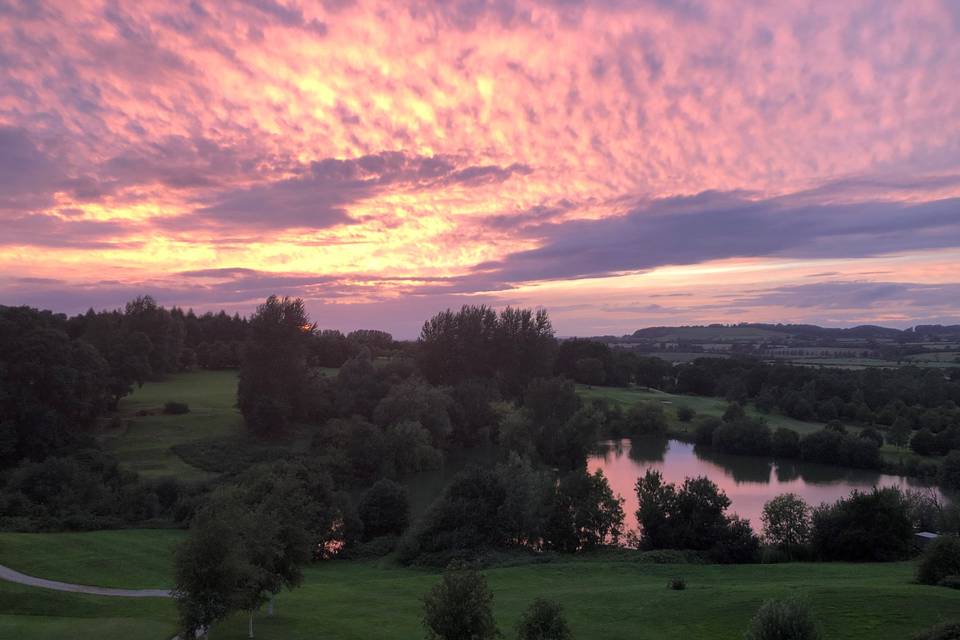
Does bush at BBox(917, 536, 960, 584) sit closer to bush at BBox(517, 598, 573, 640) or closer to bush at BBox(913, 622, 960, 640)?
bush at BBox(913, 622, 960, 640)

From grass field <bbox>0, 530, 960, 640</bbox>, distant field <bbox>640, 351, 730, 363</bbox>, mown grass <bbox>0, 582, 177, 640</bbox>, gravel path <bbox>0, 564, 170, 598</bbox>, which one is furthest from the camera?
distant field <bbox>640, 351, 730, 363</bbox>

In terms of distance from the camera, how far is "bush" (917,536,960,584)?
18922 millimetres

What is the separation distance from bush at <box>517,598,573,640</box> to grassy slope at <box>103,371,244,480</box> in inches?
1233

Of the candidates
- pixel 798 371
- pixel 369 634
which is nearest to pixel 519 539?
pixel 369 634

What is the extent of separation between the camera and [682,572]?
78.2ft

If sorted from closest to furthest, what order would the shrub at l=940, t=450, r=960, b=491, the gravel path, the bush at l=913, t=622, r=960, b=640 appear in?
the bush at l=913, t=622, r=960, b=640 < the gravel path < the shrub at l=940, t=450, r=960, b=491

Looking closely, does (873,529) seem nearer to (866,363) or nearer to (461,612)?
(461,612)

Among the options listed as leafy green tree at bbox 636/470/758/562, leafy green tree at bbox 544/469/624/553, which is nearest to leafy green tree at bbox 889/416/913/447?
leafy green tree at bbox 636/470/758/562

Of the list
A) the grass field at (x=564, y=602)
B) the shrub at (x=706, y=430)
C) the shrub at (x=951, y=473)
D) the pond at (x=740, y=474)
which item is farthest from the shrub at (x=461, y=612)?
the shrub at (x=706, y=430)

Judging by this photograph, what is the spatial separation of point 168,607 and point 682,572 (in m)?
17.8

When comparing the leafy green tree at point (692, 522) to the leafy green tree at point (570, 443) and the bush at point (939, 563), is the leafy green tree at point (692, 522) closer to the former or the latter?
the bush at point (939, 563)

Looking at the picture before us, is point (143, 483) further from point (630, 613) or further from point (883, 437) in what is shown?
point (883, 437)

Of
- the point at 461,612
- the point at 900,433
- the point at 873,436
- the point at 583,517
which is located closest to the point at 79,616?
the point at 461,612

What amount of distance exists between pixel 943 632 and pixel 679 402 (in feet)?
236
